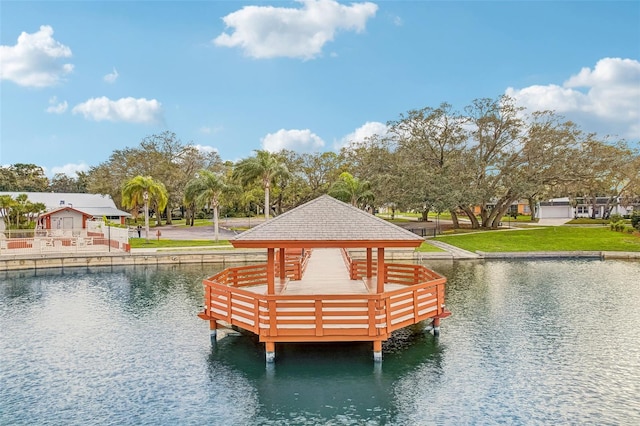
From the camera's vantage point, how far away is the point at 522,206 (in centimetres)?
10575

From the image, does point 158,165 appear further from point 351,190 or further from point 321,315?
point 321,315

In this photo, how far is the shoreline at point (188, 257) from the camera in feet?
98.8

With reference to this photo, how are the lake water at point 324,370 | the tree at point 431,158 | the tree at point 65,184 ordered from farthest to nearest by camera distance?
1. the tree at point 65,184
2. the tree at point 431,158
3. the lake water at point 324,370

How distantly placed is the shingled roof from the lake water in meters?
3.40

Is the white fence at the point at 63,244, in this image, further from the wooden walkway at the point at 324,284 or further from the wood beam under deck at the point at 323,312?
the wood beam under deck at the point at 323,312

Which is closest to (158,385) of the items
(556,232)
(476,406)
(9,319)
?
(476,406)

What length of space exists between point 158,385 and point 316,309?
4392mm

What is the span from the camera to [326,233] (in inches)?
468

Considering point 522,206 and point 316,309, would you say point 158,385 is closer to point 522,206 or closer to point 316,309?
point 316,309

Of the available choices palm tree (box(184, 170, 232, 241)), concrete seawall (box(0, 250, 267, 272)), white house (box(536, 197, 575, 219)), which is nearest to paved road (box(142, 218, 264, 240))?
palm tree (box(184, 170, 232, 241))

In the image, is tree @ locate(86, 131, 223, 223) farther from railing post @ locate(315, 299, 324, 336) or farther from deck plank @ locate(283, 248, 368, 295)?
railing post @ locate(315, 299, 324, 336)

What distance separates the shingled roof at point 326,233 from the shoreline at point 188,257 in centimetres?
2114

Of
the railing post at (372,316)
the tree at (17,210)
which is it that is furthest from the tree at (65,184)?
the railing post at (372,316)

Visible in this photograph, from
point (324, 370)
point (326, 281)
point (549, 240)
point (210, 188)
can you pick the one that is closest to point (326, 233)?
point (324, 370)
